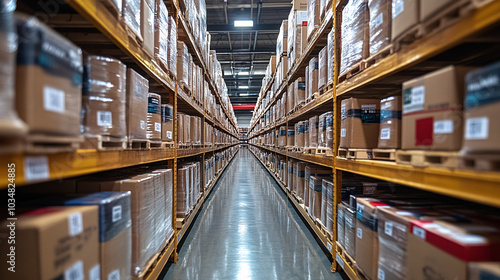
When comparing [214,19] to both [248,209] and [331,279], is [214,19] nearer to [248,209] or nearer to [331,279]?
[248,209]

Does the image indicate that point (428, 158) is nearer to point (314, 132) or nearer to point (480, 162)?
point (480, 162)

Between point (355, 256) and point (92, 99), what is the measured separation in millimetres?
2308

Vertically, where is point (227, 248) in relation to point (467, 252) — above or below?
below

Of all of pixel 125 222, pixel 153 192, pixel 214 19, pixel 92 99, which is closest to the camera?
pixel 92 99

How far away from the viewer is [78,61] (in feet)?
3.80

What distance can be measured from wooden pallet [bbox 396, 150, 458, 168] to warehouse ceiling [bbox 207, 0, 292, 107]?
979 centimetres

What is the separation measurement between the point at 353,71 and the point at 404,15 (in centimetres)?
88

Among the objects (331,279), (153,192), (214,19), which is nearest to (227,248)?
(331,279)

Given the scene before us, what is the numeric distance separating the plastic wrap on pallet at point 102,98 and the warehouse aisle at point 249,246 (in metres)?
1.83

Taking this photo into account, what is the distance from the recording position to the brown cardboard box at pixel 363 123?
7.47ft

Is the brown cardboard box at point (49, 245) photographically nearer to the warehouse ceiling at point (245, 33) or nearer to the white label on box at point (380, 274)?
the white label on box at point (380, 274)

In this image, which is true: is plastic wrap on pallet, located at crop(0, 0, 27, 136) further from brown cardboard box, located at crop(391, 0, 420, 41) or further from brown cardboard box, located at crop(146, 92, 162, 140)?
brown cardboard box, located at crop(391, 0, 420, 41)

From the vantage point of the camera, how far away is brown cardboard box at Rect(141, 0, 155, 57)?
6.61ft

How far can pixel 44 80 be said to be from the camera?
94 cm
